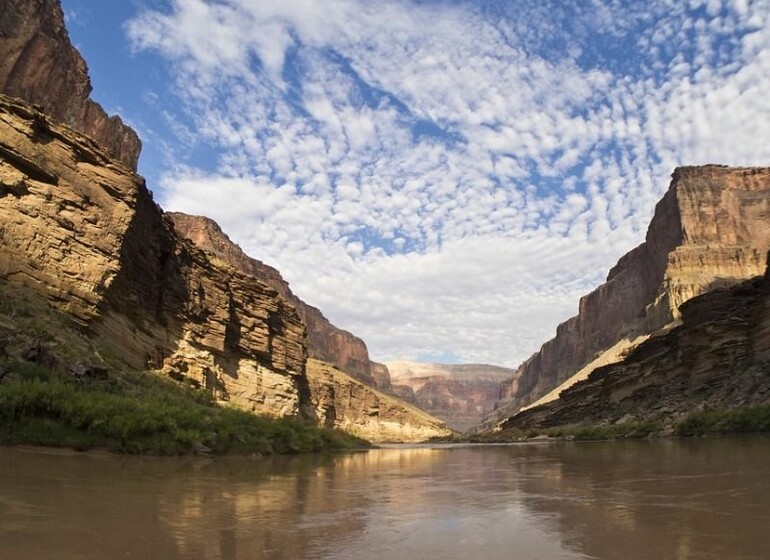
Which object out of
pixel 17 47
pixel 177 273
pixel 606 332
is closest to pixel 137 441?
pixel 177 273

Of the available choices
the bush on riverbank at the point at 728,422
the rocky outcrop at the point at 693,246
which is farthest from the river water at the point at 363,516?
the rocky outcrop at the point at 693,246

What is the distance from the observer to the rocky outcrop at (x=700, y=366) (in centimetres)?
3650

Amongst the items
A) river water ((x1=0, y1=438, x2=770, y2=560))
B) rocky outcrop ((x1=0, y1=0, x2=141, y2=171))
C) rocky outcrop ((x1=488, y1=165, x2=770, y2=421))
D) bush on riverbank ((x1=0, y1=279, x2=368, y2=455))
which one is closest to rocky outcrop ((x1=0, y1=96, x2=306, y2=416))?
bush on riverbank ((x1=0, y1=279, x2=368, y2=455))

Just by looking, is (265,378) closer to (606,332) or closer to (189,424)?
(189,424)

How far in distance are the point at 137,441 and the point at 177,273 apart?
89.1 feet

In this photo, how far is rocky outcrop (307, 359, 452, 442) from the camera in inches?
3114

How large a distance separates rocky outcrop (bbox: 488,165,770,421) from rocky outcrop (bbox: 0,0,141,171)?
90.1 metres

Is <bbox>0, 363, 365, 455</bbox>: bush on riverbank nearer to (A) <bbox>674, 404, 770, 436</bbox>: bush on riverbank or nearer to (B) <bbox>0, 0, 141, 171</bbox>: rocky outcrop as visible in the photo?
(A) <bbox>674, 404, 770, 436</bbox>: bush on riverbank

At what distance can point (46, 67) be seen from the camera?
5125 centimetres

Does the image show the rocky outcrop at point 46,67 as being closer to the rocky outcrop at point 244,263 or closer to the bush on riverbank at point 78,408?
the bush on riverbank at point 78,408

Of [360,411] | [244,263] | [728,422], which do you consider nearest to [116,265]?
[728,422]

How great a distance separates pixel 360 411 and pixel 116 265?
229 ft

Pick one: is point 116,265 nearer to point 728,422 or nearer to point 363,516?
point 363,516

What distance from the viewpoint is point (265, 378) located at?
155 feet
